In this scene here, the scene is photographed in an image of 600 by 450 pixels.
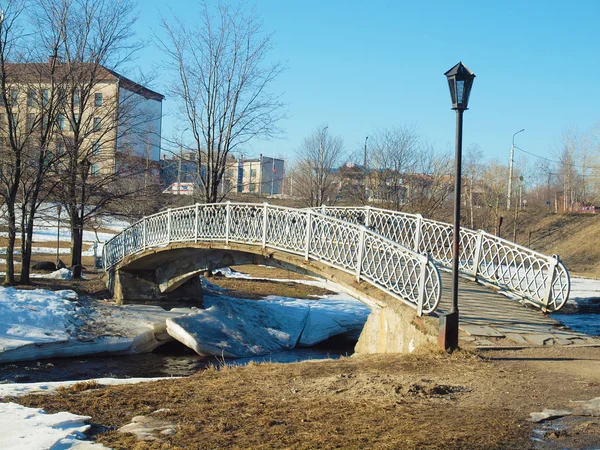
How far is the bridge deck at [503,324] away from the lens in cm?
868

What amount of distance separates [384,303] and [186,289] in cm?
1145

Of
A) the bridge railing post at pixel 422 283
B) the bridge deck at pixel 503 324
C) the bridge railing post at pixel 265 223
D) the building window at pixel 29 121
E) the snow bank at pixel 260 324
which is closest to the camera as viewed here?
the bridge deck at pixel 503 324

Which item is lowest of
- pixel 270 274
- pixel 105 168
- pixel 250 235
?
pixel 270 274

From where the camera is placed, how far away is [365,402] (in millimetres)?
6035

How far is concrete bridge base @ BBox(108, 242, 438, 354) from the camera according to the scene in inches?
378

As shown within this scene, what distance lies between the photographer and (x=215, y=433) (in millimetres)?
5211

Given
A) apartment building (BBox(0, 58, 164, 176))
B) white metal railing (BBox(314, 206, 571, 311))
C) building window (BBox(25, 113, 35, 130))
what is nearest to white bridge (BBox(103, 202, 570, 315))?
white metal railing (BBox(314, 206, 571, 311))

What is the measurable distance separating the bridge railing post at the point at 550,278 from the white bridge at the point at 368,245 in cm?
2

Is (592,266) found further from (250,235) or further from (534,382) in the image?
(534,382)

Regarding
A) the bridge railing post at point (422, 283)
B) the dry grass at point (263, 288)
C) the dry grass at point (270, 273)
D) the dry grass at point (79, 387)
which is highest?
the bridge railing post at point (422, 283)

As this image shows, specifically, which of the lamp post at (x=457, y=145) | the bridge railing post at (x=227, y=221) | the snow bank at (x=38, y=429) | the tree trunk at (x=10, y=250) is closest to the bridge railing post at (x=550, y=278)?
the lamp post at (x=457, y=145)

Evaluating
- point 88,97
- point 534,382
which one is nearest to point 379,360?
point 534,382

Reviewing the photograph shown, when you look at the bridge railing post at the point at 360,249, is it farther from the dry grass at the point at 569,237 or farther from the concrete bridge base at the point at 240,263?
the dry grass at the point at 569,237

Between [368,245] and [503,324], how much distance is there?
2.91 m
